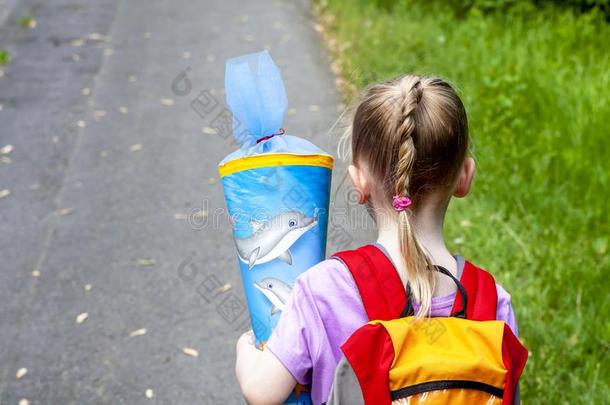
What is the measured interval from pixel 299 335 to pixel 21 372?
236 centimetres

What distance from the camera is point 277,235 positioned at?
2.12 m

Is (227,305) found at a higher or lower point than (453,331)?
lower

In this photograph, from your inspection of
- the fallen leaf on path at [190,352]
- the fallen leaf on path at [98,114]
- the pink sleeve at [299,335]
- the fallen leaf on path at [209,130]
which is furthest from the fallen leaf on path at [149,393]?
the fallen leaf on path at [98,114]

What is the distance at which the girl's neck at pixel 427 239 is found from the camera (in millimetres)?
1908

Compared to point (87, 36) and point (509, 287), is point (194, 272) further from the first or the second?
point (87, 36)

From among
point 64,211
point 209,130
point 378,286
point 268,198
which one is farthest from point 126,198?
point 378,286

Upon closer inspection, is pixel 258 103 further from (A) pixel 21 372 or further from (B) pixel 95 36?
(B) pixel 95 36

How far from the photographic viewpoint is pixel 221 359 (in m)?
3.84

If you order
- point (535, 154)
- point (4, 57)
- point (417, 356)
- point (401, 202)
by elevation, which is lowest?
point (4, 57)

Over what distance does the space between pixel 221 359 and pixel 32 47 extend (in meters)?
5.53

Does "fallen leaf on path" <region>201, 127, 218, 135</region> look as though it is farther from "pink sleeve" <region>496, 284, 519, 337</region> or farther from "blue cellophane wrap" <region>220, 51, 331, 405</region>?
"pink sleeve" <region>496, 284, 519, 337</region>

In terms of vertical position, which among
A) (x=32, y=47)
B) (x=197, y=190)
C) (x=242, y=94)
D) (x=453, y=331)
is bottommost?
(x=32, y=47)

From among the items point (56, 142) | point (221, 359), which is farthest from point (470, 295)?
point (56, 142)

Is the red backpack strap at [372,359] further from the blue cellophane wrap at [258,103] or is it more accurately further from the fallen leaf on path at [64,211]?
the fallen leaf on path at [64,211]
